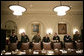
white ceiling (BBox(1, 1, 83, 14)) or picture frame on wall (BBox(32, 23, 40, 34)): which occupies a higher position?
white ceiling (BBox(1, 1, 83, 14))

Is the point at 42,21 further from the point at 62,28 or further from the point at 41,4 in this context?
the point at 41,4

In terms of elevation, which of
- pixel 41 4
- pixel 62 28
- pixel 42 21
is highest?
pixel 41 4

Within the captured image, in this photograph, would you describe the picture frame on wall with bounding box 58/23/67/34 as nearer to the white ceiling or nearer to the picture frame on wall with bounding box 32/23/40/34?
the white ceiling

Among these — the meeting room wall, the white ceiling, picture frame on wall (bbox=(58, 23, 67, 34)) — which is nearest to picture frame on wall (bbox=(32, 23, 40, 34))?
the meeting room wall

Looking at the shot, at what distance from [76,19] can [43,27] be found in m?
2.93

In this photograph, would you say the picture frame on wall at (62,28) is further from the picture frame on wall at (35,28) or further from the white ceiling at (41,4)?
the picture frame on wall at (35,28)

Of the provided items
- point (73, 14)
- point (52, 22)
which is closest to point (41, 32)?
point (52, 22)

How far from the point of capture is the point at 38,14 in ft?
30.7

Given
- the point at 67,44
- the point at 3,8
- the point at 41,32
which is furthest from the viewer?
the point at 41,32

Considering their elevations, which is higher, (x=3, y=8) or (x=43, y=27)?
(x=3, y=8)

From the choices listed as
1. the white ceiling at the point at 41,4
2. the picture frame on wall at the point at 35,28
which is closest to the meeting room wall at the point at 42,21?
the picture frame on wall at the point at 35,28

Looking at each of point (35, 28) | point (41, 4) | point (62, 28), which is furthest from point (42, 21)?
A: point (41, 4)

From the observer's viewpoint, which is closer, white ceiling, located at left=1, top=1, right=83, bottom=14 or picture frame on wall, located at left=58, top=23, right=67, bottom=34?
white ceiling, located at left=1, top=1, right=83, bottom=14

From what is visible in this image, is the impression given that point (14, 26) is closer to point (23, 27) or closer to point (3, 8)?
point (23, 27)
